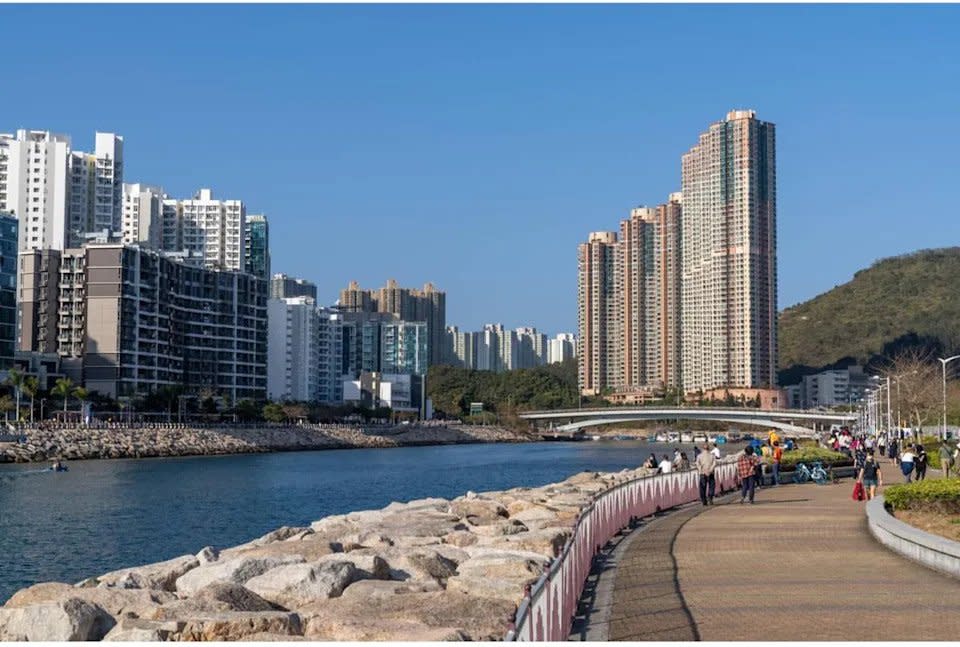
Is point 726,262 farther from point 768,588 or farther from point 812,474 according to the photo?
point 768,588

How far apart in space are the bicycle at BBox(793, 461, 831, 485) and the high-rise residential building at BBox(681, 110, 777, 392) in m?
142

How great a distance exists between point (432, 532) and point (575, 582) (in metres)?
9.33

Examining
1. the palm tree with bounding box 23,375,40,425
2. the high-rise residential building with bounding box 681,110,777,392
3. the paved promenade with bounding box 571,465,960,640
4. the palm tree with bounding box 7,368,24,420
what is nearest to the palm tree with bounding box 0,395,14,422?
the palm tree with bounding box 7,368,24,420

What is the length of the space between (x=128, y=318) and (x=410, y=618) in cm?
11704

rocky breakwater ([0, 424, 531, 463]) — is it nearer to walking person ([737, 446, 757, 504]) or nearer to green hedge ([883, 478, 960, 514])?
walking person ([737, 446, 757, 504])

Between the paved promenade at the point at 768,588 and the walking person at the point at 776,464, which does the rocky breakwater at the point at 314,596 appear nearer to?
the paved promenade at the point at 768,588

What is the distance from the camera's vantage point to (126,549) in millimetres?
32781

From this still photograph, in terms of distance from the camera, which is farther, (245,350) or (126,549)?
(245,350)

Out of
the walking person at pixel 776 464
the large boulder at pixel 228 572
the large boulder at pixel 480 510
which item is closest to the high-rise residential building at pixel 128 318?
the walking person at pixel 776 464

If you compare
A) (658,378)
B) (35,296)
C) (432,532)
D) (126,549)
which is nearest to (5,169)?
(35,296)

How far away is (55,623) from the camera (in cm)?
1210

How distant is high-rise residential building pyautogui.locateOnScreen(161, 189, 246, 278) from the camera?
17450cm

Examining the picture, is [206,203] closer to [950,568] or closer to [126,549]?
[126,549]

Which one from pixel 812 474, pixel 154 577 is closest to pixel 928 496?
pixel 154 577
